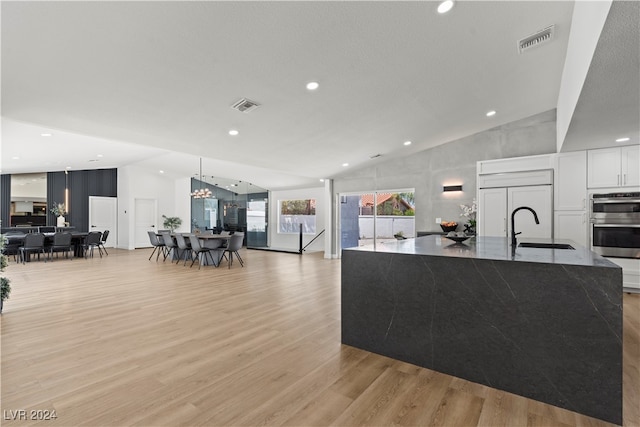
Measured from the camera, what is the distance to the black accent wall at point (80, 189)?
11.4 meters

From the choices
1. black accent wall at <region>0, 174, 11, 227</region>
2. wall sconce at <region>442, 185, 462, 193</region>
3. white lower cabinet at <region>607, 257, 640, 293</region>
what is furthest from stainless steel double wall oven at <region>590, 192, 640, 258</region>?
black accent wall at <region>0, 174, 11, 227</region>

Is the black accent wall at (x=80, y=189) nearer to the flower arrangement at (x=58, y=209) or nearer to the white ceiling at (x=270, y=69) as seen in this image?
the flower arrangement at (x=58, y=209)

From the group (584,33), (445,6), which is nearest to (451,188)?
(584,33)

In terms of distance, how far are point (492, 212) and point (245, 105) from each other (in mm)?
5109

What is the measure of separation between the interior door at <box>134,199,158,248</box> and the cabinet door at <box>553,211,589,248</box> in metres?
13.2

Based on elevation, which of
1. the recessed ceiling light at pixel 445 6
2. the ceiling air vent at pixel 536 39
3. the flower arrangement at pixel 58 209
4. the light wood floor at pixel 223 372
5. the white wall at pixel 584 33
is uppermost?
the ceiling air vent at pixel 536 39

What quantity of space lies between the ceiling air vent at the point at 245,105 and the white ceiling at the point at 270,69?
9cm

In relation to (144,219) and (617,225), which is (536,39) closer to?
(617,225)

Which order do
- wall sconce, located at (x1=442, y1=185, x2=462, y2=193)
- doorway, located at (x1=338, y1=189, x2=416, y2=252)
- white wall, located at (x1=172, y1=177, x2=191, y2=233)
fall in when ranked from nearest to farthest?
1. wall sconce, located at (x1=442, y1=185, x2=462, y2=193)
2. doorway, located at (x1=338, y1=189, x2=416, y2=252)
3. white wall, located at (x1=172, y1=177, x2=191, y2=233)

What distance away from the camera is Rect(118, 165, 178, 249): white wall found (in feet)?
39.1

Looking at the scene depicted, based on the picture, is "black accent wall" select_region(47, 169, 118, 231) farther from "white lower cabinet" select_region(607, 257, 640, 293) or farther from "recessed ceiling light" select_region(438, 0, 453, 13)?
"white lower cabinet" select_region(607, 257, 640, 293)

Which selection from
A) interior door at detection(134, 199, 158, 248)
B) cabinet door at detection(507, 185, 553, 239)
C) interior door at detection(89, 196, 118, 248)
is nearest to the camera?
cabinet door at detection(507, 185, 553, 239)

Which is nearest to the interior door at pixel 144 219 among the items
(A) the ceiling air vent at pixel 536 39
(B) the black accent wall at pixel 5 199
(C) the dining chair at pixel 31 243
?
(C) the dining chair at pixel 31 243

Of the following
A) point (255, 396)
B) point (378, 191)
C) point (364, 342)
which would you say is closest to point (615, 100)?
point (364, 342)
